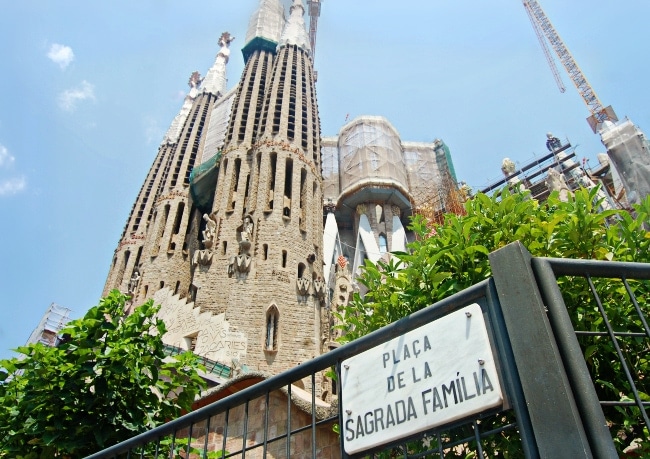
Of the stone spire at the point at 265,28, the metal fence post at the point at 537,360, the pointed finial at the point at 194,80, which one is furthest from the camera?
the pointed finial at the point at 194,80

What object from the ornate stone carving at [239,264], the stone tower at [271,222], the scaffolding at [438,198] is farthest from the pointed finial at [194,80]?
the ornate stone carving at [239,264]

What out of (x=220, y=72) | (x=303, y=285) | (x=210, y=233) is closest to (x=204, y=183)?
(x=210, y=233)

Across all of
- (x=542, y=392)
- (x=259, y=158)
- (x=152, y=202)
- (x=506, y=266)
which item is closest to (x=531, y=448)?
(x=542, y=392)

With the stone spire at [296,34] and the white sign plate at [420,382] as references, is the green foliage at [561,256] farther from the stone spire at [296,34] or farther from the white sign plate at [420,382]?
the stone spire at [296,34]

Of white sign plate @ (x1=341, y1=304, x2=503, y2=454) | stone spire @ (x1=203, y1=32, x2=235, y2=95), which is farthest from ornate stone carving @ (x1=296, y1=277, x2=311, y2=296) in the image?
stone spire @ (x1=203, y1=32, x2=235, y2=95)

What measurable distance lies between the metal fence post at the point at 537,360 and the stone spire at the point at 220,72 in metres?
43.0

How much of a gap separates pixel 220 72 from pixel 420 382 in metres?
46.7

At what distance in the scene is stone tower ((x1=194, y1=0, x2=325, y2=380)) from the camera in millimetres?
20984

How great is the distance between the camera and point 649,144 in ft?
90.5

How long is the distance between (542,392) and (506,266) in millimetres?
408

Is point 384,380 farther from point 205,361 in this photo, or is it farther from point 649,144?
point 649,144

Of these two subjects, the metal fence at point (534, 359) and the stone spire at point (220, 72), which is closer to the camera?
the metal fence at point (534, 359)

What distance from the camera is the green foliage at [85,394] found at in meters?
5.46

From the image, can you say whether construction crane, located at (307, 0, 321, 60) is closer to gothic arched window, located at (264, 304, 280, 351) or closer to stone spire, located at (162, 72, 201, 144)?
stone spire, located at (162, 72, 201, 144)
